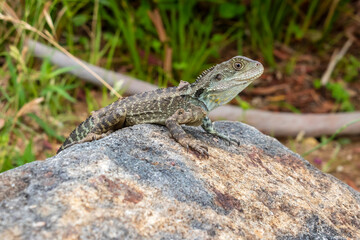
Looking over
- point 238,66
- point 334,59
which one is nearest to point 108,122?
point 238,66

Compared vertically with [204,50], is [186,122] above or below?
above

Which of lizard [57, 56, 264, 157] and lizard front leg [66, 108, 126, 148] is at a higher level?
lizard [57, 56, 264, 157]

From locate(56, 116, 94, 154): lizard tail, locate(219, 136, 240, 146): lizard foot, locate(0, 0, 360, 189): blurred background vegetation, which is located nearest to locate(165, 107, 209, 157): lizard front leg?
locate(219, 136, 240, 146): lizard foot

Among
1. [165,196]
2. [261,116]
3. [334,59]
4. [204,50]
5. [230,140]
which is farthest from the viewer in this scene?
[334,59]

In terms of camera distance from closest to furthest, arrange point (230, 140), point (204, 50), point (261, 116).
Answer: point (230, 140) < point (261, 116) < point (204, 50)

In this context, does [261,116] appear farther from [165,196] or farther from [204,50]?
[165,196]

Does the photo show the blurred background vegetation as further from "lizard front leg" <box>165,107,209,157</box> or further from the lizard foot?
the lizard foot

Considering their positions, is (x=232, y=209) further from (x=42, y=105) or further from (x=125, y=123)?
(x=42, y=105)
